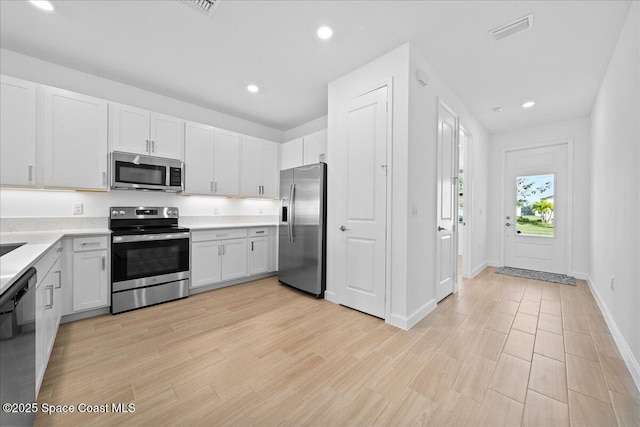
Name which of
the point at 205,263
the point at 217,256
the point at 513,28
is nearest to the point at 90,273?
the point at 205,263

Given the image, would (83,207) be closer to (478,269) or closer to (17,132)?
(17,132)

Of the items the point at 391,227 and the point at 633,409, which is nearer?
the point at 633,409

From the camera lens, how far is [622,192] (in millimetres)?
2244

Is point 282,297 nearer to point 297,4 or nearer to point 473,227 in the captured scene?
point 297,4

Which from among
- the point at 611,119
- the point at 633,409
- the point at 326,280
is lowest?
the point at 633,409

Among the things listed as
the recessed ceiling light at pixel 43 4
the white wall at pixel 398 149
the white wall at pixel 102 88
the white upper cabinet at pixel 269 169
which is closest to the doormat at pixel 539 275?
the white wall at pixel 398 149

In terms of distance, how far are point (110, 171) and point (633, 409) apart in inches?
195

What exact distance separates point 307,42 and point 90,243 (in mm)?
3084

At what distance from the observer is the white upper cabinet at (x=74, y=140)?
2.64 metres

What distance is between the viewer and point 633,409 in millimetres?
A: 1509

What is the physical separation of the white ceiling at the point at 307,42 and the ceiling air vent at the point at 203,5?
2.8 inches

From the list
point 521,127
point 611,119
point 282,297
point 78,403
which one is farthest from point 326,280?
point 521,127

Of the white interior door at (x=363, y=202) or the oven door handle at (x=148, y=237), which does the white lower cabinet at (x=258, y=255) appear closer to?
the oven door handle at (x=148, y=237)

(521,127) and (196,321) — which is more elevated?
(521,127)
